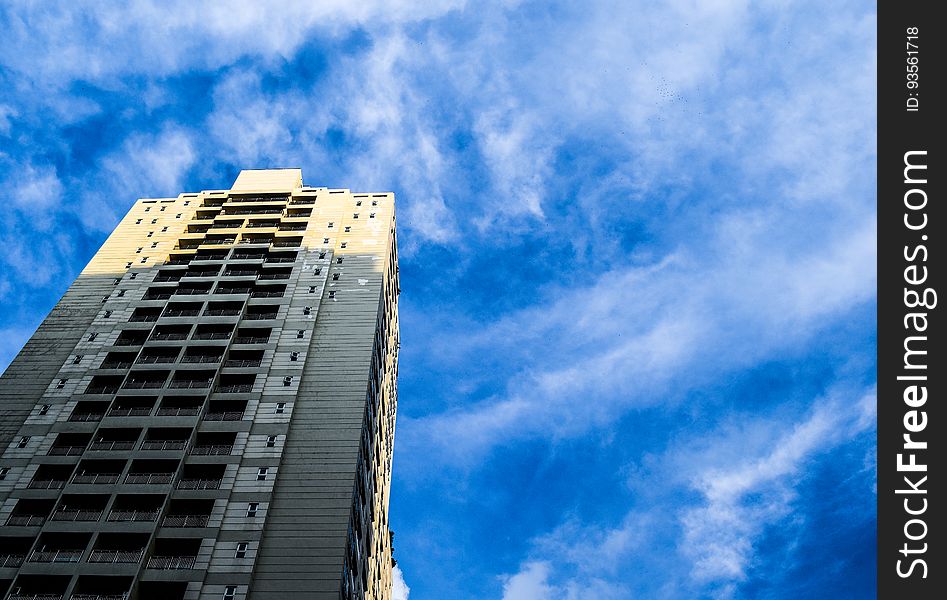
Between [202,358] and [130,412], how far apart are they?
6.52 meters

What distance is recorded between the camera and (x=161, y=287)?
63.3 meters

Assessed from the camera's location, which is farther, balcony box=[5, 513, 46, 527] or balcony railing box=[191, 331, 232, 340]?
balcony railing box=[191, 331, 232, 340]

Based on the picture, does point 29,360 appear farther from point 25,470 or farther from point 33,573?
point 33,573

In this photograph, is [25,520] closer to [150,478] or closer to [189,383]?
[150,478]

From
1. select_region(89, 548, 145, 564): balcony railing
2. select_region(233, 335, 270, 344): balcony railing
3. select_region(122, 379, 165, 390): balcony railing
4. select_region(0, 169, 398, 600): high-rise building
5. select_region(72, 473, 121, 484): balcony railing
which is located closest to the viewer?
select_region(89, 548, 145, 564): balcony railing

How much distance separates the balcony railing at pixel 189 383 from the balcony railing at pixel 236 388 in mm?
966

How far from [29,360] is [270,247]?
20.6 m

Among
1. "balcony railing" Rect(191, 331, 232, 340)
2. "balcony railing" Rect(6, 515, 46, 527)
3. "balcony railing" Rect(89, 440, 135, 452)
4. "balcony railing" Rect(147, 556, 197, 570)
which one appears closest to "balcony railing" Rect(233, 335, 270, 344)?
"balcony railing" Rect(191, 331, 232, 340)

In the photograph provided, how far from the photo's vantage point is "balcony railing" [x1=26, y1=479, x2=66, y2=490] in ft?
152

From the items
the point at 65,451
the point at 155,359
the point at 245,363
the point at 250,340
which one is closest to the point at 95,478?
the point at 65,451

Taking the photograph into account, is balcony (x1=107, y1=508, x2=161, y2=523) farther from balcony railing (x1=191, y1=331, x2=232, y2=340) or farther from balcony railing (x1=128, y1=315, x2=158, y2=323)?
balcony railing (x1=128, y1=315, x2=158, y2=323)

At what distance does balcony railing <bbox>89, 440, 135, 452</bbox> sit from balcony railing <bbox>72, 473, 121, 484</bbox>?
185 cm

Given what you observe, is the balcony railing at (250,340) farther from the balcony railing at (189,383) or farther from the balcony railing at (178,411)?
the balcony railing at (178,411)

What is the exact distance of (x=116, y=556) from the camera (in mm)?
41906
